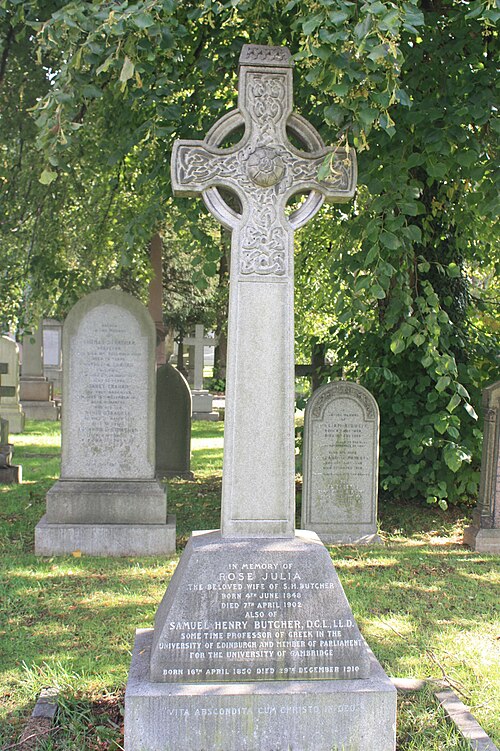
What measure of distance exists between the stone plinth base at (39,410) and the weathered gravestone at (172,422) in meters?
6.46

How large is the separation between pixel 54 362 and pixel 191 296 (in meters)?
4.75

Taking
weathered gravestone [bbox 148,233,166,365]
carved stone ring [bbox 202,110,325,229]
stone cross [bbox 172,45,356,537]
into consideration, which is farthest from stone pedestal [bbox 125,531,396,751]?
weathered gravestone [bbox 148,233,166,365]

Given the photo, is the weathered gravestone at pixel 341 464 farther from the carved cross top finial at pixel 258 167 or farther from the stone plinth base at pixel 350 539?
the carved cross top finial at pixel 258 167

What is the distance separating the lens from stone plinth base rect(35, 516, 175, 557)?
22.2ft

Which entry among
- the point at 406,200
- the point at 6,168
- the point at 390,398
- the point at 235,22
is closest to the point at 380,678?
the point at 406,200

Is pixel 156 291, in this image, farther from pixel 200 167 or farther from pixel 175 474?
pixel 200 167

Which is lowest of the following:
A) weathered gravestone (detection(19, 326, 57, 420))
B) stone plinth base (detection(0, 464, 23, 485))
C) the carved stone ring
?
stone plinth base (detection(0, 464, 23, 485))

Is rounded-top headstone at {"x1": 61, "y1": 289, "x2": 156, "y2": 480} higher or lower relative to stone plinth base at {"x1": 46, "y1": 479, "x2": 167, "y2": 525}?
higher

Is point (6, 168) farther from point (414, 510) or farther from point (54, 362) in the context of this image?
point (54, 362)

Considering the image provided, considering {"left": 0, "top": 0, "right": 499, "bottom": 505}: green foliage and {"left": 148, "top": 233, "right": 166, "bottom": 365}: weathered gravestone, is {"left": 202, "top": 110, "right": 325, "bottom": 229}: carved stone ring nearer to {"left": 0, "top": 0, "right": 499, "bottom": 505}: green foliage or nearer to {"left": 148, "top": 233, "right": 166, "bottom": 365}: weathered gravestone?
{"left": 0, "top": 0, "right": 499, "bottom": 505}: green foliage

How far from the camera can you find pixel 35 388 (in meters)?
16.5

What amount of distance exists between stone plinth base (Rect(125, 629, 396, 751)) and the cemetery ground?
12.4 inches

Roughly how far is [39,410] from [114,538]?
390 inches

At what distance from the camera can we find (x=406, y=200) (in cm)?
542
